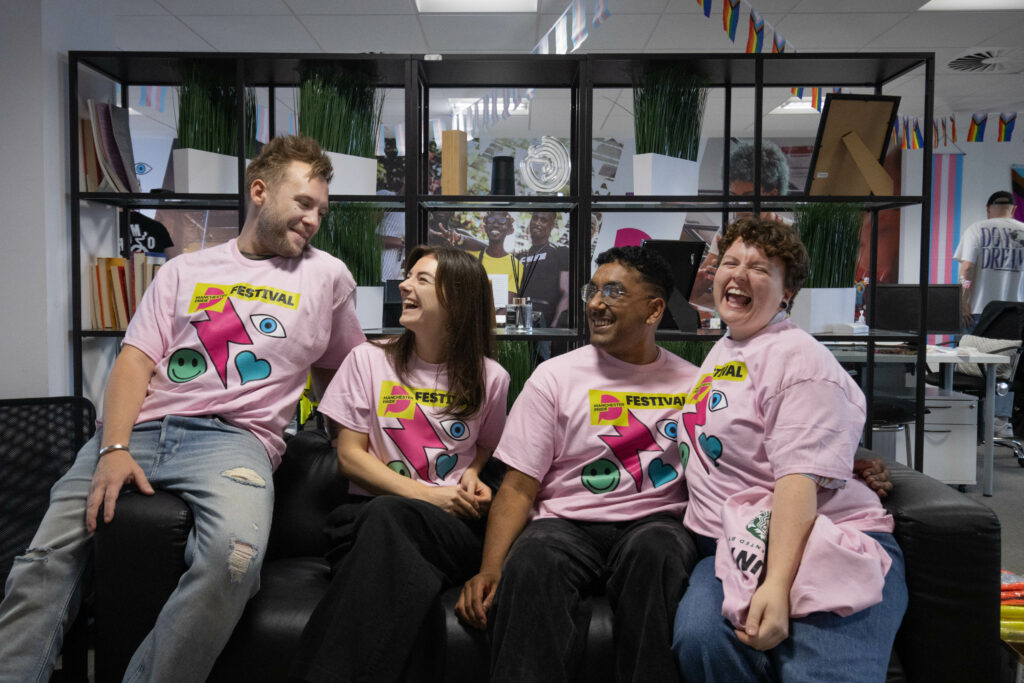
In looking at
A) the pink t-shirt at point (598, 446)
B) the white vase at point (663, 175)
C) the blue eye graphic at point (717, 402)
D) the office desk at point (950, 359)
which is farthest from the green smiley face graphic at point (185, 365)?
the office desk at point (950, 359)

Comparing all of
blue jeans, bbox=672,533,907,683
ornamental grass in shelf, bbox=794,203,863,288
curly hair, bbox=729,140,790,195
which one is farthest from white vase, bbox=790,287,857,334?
curly hair, bbox=729,140,790,195

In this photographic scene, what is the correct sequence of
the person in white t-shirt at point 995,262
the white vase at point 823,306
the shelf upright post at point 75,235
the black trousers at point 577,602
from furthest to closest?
the person in white t-shirt at point 995,262 < the white vase at point 823,306 < the shelf upright post at point 75,235 < the black trousers at point 577,602

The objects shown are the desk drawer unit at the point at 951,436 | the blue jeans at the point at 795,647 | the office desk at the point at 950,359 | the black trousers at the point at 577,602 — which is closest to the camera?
the blue jeans at the point at 795,647

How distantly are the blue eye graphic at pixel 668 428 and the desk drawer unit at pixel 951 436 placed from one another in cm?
313

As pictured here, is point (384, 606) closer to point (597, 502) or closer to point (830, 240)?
point (597, 502)

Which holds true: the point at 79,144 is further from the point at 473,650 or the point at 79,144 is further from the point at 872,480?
the point at 872,480

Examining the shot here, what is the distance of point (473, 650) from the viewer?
1.56 metres

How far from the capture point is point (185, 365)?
1.89 meters

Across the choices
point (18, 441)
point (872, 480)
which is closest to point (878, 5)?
point (872, 480)

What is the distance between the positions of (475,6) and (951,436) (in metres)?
3.93

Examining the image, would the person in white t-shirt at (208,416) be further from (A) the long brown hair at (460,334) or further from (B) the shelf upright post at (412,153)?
(B) the shelf upright post at (412,153)

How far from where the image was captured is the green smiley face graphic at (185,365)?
1.88m

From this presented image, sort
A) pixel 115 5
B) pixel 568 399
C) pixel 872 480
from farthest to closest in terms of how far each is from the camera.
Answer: pixel 115 5
pixel 568 399
pixel 872 480

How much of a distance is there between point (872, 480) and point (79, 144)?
9.35 feet
